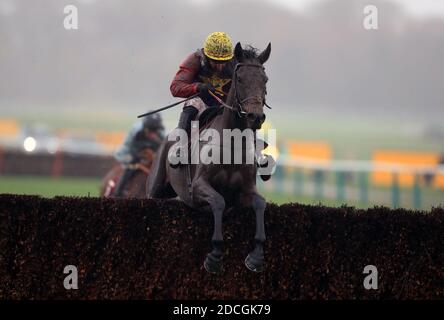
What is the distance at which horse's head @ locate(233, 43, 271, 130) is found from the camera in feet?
20.4

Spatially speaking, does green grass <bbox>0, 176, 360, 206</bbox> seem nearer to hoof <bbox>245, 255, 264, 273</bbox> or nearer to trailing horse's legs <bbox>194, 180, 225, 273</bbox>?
trailing horse's legs <bbox>194, 180, 225, 273</bbox>

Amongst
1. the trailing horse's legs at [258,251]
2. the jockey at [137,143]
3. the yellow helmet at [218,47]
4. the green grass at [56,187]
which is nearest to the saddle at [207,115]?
the yellow helmet at [218,47]

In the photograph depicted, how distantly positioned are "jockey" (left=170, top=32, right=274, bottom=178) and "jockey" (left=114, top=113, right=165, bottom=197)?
3478 mm

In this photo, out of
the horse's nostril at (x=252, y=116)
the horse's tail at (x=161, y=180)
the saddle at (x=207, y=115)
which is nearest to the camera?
the horse's nostril at (x=252, y=116)

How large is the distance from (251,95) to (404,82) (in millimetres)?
37563

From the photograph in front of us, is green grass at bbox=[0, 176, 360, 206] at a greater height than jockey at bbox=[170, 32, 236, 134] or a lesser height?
lesser

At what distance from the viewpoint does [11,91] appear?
47.9m

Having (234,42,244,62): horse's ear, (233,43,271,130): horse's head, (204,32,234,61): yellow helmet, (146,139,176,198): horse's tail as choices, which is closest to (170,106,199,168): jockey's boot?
(204,32,234,61): yellow helmet

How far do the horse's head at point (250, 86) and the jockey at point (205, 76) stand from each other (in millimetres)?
484

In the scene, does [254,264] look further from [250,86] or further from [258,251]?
[250,86]

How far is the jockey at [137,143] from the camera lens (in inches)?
427

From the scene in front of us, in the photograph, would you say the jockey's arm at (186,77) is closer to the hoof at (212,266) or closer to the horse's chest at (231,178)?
the horse's chest at (231,178)
